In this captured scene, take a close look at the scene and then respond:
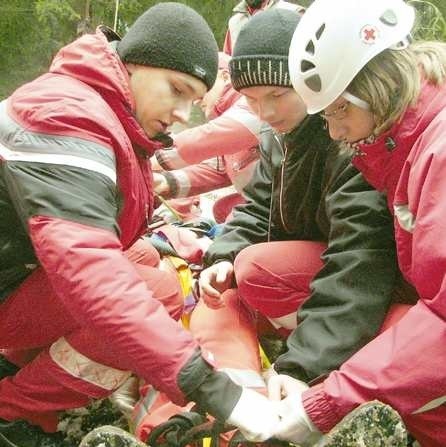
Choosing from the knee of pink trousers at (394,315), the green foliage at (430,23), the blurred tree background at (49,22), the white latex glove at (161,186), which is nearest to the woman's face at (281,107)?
the knee of pink trousers at (394,315)

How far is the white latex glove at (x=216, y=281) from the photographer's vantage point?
7.12ft

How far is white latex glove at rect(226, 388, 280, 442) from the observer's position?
1.44 m

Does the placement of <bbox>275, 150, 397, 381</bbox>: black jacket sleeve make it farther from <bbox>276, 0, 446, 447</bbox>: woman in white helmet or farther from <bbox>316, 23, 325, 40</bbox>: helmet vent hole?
<bbox>316, 23, 325, 40</bbox>: helmet vent hole

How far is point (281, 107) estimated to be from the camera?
6.75 ft

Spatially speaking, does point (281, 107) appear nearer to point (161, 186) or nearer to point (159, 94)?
point (159, 94)

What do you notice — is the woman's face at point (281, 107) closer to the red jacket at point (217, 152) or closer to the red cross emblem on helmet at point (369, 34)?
the red cross emblem on helmet at point (369, 34)

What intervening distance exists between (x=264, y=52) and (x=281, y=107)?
19 centimetres

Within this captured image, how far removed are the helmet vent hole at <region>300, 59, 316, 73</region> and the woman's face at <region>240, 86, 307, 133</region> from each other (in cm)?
37

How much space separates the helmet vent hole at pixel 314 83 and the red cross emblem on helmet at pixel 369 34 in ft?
0.49

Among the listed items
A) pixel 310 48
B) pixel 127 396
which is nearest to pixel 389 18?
pixel 310 48

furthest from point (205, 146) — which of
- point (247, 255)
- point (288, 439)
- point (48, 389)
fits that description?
point (288, 439)

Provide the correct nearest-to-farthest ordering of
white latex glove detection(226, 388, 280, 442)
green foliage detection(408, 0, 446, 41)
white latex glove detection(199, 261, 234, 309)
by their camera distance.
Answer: white latex glove detection(226, 388, 280, 442), white latex glove detection(199, 261, 234, 309), green foliage detection(408, 0, 446, 41)

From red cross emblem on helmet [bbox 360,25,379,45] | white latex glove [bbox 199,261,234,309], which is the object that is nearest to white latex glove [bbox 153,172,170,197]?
white latex glove [bbox 199,261,234,309]

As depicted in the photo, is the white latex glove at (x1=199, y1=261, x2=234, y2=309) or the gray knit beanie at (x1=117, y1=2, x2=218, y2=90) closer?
the gray knit beanie at (x1=117, y1=2, x2=218, y2=90)
